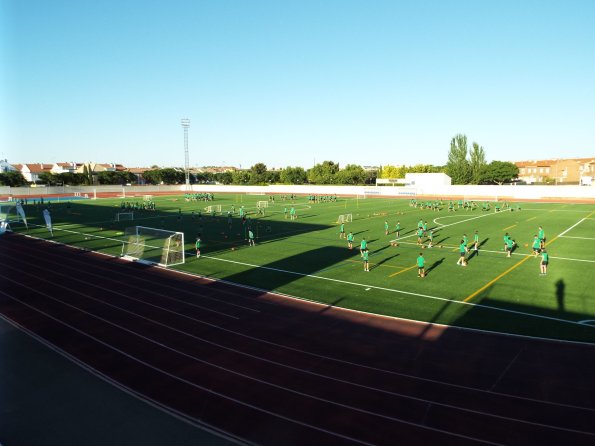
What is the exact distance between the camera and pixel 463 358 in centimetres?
1364

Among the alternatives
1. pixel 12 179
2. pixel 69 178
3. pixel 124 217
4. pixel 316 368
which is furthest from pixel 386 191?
pixel 12 179

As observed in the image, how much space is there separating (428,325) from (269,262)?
14068 millimetres

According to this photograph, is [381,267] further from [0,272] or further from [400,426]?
[0,272]

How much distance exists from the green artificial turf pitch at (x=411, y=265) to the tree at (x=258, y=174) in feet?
294

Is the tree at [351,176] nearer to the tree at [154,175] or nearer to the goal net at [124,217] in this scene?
the tree at [154,175]

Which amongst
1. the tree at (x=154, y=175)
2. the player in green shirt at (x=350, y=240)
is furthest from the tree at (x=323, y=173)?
the player in green shirt at (x=350, y=240)

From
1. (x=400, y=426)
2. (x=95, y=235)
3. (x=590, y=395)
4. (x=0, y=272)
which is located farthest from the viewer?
(x=95, y=235)

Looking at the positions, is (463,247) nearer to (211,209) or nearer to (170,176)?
(211,209)

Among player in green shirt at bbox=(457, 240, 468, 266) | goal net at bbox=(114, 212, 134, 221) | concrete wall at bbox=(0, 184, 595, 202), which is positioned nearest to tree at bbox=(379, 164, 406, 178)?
concrete wall at bbox=(0, 184, 595, 202)

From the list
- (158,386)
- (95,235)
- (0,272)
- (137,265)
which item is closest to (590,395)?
(158,386)

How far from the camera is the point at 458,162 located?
112 m

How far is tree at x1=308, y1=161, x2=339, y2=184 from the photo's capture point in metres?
130

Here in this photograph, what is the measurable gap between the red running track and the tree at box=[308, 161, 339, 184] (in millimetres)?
110373

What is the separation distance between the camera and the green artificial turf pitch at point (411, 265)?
18.2 m
